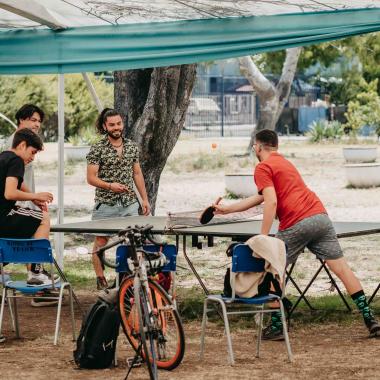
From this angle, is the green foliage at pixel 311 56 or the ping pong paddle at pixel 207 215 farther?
the green foliage at pixel 311 56

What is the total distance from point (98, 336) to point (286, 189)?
1.67 meters

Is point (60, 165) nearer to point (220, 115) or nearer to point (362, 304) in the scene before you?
point (362, 304)

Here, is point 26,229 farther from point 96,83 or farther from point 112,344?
point 96,83

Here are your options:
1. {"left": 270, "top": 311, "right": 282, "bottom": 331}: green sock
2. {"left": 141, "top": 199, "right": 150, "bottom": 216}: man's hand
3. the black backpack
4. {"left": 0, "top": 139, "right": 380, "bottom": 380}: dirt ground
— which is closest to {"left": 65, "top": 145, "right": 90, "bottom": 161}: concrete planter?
{"left": 0, "top": 139, "right": 380, "bottom": 380}: dirt ground

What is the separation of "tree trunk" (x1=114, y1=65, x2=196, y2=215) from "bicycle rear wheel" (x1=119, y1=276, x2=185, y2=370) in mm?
6075

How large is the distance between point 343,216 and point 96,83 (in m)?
24.8

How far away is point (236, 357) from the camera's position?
7652 millimetres

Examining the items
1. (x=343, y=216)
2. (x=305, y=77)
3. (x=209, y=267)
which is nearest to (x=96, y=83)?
(x=305, y=77)

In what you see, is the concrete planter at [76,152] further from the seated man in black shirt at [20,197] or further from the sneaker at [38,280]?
the sneaker at [38,280]

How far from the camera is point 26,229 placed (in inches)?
340

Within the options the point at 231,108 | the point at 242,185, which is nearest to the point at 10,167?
the point at 242,185

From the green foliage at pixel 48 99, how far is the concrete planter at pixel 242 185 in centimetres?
1792

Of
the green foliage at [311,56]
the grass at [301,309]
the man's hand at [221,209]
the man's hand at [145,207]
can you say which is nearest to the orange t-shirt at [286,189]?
the man's hand at [221,209]

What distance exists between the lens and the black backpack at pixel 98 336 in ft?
23.6
